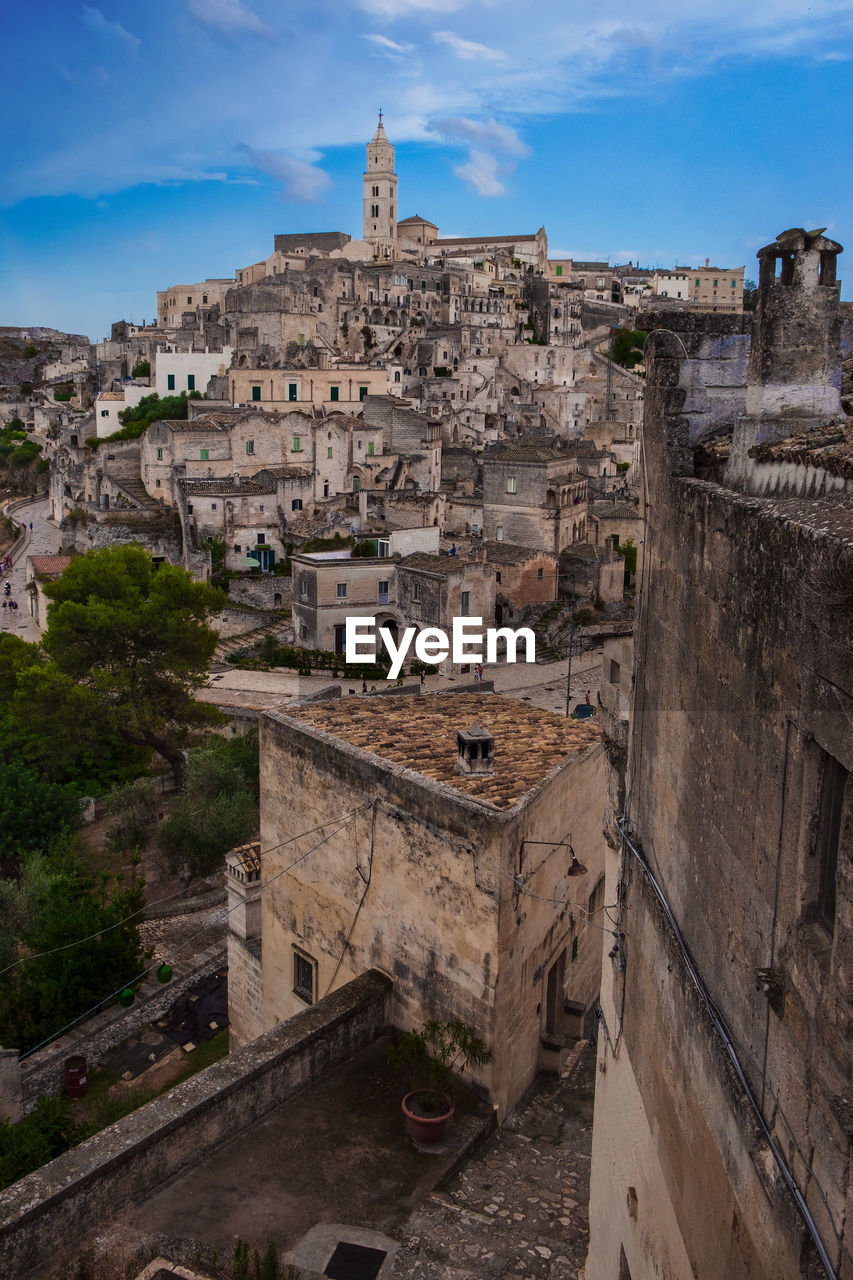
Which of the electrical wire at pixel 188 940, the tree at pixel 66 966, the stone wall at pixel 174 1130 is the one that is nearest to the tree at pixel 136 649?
the electrical wire at pixel 188 940

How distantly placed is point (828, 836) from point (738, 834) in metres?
0.82

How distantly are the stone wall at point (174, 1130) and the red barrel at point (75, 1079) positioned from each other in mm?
6281

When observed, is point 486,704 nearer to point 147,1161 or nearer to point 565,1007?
point 565,1007

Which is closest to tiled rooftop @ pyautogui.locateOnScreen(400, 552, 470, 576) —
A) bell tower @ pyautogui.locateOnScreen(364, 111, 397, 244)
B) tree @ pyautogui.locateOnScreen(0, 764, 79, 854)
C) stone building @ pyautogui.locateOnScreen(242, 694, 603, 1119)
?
tree @ pyautogui.locateOnScreen(0, 764, 79, 854)

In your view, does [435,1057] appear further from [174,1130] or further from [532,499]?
[532,499]

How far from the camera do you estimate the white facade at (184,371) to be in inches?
2292

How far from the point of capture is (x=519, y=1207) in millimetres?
8367

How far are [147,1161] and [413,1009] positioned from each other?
306cm

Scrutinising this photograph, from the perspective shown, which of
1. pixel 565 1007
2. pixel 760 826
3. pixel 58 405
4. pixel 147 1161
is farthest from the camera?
pixel 58 405

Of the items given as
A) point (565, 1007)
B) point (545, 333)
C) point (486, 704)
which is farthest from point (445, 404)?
point (565, 1007)

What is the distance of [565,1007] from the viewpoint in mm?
11133

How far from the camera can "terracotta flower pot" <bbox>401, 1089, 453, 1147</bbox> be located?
8641mm

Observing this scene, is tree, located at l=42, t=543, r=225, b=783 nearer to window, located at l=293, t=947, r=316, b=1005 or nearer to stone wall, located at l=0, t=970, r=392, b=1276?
window, located at l=293, t=947, r=316, b=1005

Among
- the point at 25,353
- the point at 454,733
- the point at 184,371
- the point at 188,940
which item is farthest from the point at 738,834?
the point at 25,353
